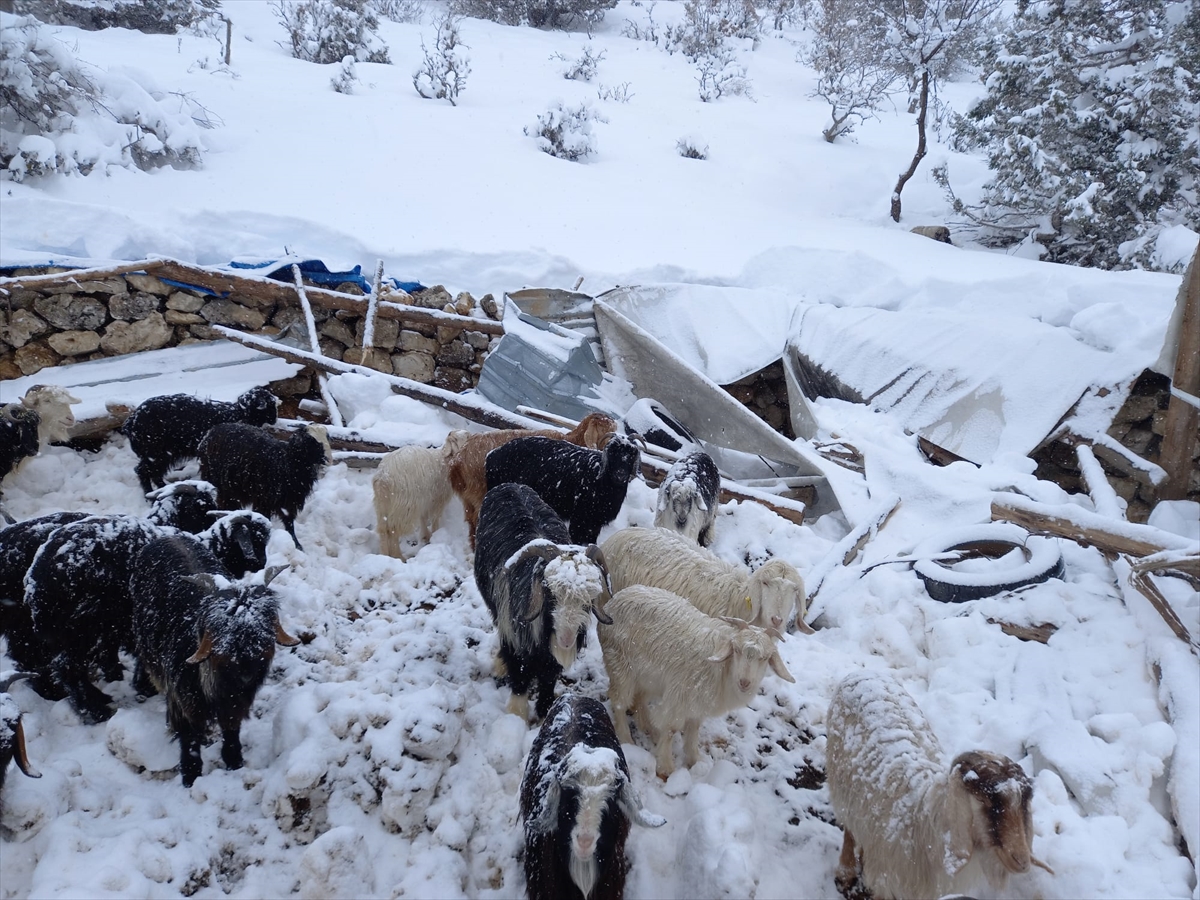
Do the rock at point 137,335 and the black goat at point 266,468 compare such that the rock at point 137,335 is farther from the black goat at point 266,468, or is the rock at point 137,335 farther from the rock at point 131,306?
the black goat at point 266,468

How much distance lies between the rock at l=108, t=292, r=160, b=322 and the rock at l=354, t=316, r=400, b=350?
233 centimetres

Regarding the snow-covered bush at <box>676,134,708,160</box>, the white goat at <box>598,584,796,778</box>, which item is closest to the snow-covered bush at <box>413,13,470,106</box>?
the snow-covered bush at <box>676,134,708,160</box>

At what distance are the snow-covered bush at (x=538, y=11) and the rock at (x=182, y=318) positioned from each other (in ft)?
58.3

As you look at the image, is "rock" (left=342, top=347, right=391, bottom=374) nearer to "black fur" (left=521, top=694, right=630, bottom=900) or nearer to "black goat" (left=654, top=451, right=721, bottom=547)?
"black goat" (left=654, top=451, right=721, bottom=547)

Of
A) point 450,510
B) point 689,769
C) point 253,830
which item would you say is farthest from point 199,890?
point 450,510

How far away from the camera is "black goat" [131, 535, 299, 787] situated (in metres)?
3.28

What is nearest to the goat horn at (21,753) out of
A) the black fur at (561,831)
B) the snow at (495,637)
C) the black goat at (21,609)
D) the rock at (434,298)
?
the snow at (495,637)

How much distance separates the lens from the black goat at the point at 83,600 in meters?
3.70

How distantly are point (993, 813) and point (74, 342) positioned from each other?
382 inches

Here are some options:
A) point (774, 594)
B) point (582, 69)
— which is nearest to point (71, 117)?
point (774, 594)

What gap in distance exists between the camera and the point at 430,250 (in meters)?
10.3

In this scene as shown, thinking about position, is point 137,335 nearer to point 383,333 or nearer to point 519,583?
point 383,333

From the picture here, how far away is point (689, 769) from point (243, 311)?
7.81 meters

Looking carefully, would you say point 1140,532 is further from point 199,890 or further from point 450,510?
point 199,890
